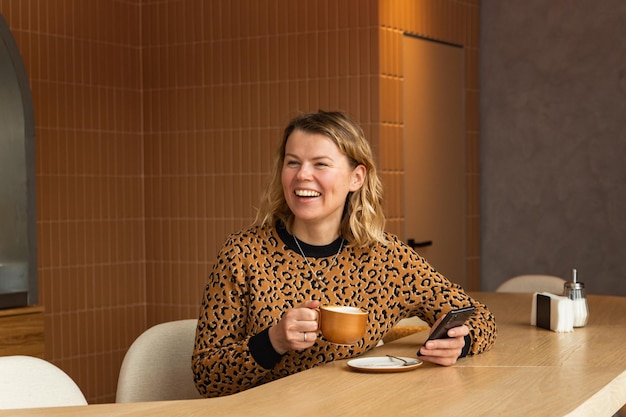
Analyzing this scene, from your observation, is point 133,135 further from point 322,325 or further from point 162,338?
point 322,325

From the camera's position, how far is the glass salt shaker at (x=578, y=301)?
9.93 feet

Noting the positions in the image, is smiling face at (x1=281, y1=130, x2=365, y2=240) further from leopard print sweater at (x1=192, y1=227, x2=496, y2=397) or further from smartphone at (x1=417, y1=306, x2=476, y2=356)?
smartphone at (x1=417, y1=306, x2=476, y2=356)

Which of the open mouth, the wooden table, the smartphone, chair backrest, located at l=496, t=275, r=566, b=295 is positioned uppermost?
the open mouth

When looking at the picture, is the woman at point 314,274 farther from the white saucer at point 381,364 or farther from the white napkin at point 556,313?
the white napkin at point 556,313

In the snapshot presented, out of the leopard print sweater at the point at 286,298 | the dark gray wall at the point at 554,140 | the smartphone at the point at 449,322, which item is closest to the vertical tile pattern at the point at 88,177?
the dark gray wall at the point at 554,140

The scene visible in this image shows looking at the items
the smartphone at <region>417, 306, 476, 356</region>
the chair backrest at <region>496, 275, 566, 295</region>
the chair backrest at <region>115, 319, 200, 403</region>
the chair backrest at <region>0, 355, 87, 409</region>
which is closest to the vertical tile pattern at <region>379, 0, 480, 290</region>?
the chair backrest at <region>496, 275, 566, 295</region>

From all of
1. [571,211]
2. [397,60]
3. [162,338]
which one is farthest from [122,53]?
[162,338]

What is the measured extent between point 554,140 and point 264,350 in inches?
143

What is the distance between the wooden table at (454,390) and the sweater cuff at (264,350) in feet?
0.31

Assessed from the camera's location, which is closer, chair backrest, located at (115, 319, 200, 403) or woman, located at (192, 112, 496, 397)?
woman, located at (192, 112, 496, 397)

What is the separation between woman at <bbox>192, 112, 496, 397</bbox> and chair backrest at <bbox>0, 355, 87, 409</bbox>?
13.1 inches

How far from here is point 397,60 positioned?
509 centimetres

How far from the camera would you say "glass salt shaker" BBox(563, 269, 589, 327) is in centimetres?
303

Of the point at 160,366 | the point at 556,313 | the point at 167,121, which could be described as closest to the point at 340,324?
the point at 160,366
